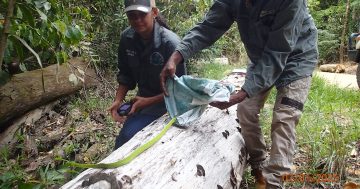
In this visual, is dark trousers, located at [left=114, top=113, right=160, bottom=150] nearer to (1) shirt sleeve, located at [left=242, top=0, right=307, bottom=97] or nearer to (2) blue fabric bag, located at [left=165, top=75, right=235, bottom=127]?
(2) blue fabric bag, located at [left=165, top=75, right=235, bottom=127]

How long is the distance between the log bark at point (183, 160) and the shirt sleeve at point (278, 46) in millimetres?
478

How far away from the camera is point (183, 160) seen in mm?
2223

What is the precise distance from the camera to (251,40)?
2740 mm

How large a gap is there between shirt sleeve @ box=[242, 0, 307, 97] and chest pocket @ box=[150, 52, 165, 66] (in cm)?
87

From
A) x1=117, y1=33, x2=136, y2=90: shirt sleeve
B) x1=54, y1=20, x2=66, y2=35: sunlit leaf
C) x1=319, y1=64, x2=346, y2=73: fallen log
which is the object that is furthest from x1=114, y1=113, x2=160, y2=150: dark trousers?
x1=319, y1=64, x2=346, y2=73: fallen log

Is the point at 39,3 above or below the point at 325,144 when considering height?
above

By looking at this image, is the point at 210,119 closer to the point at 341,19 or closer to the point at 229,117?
the point at 229,117

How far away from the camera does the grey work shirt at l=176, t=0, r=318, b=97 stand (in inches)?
95.4

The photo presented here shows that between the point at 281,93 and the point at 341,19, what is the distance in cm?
1089

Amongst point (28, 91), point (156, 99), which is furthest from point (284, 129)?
point (28, 91)

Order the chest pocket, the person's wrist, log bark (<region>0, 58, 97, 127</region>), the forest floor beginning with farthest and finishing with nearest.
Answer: log bark (<region>0, 58, 97, 127</region>)
the forest floor
the chest pocket
the person's wrist

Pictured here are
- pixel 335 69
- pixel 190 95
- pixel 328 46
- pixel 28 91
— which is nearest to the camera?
pixel 190 95

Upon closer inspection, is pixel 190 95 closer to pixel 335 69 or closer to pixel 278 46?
pixel 278 46

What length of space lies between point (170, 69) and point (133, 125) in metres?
0.78
